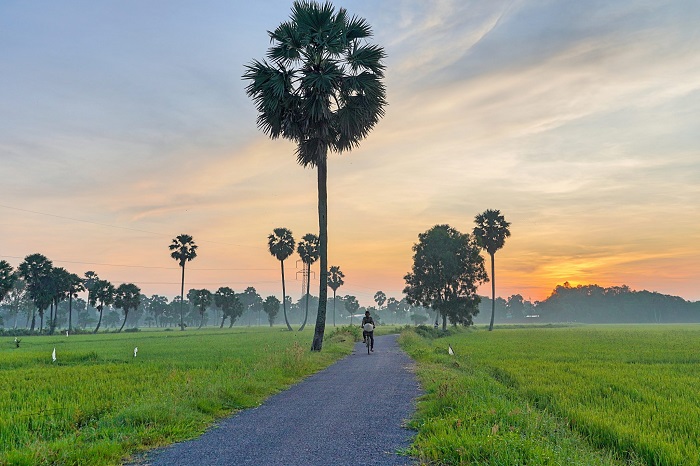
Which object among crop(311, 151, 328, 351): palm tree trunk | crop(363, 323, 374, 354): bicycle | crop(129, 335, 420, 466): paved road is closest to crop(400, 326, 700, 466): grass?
crop(129, 335, 420, 466): paved road

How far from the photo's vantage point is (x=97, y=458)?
21.0 ft

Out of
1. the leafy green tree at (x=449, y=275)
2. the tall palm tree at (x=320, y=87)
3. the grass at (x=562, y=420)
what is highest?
the tall palm tree at (x=320, y=87)

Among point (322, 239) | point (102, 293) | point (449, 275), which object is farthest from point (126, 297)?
point (322, 239)

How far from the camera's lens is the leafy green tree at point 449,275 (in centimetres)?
6588

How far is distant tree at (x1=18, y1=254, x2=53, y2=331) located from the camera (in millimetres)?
87812

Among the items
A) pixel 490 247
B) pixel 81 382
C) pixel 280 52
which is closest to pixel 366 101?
pixel 280 52

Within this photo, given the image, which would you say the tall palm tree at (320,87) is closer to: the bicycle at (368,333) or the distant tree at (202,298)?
the bicycle at (368,333)

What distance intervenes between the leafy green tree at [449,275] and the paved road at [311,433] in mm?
54378

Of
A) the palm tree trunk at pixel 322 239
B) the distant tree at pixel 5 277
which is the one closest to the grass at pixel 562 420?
the palm tree trunk at pixel 322 239

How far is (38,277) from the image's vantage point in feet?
293

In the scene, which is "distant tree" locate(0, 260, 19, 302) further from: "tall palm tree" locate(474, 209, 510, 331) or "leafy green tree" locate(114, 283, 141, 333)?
"tall palm tree" locate(474, 209, 510, 331)

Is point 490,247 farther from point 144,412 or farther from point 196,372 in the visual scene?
point 144,412

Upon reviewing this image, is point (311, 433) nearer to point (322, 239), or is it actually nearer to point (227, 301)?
point (322, 239)

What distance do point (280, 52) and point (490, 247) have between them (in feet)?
218
